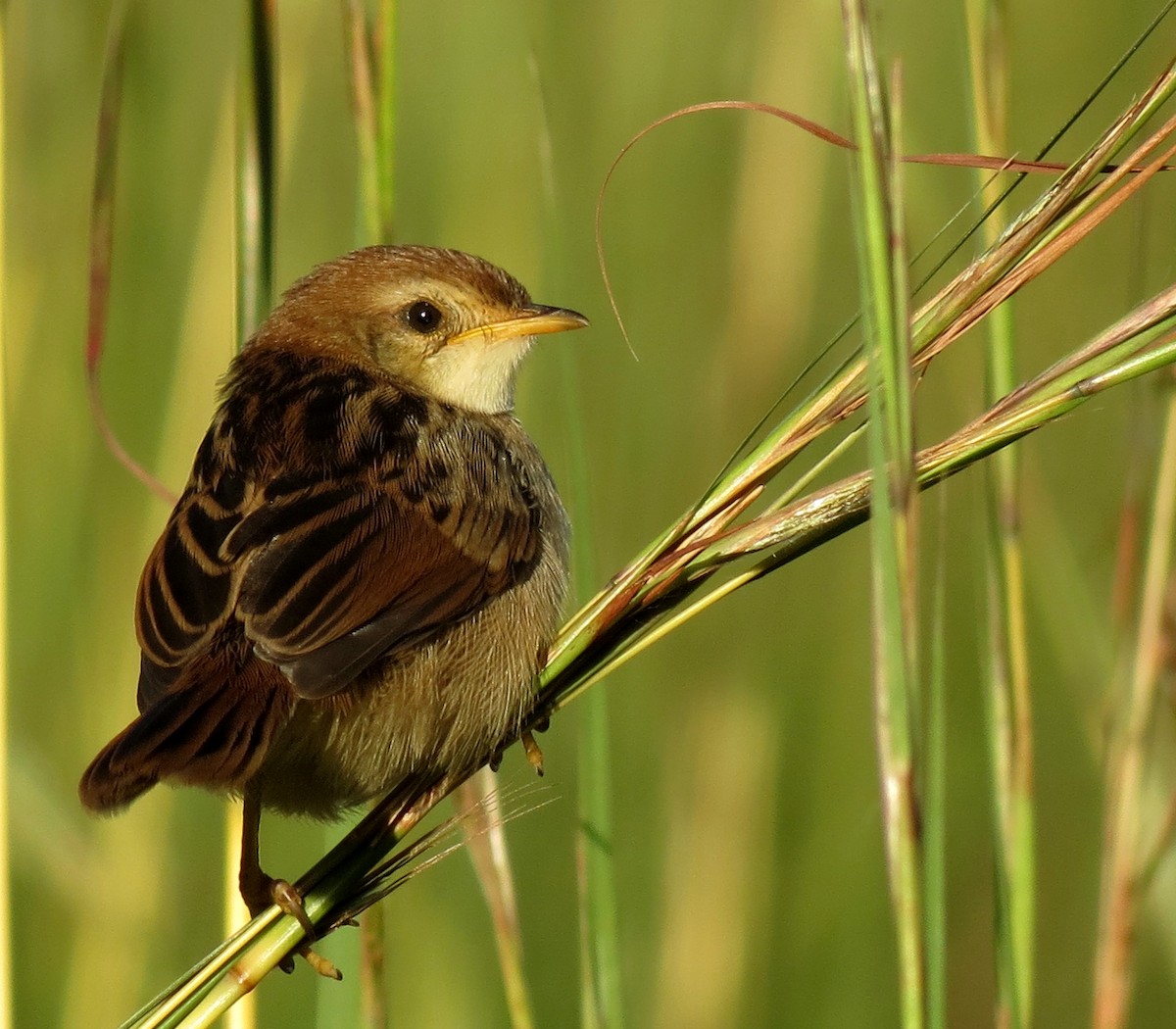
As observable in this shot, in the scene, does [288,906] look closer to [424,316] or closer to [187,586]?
[187,586]

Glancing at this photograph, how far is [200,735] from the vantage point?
2.35 metres

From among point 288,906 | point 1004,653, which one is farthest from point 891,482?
point 288,906

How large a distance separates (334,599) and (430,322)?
1.28 metres

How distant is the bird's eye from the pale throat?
68 millimetres

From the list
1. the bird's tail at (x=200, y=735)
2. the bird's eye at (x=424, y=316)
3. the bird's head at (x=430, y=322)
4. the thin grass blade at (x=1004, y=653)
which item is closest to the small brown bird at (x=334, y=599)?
the bird's tail at (x=200, y=735)

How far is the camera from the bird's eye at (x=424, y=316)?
3803mm

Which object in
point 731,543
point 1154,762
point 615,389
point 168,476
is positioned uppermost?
point 615,389

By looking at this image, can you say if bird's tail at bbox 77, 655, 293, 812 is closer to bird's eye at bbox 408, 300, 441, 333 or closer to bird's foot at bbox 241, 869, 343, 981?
bird's foot at bbox 241, 869, 343, 981

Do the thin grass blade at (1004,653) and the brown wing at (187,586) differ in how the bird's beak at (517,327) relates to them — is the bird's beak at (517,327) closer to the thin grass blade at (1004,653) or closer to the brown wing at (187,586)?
the brown wing at (187,586)

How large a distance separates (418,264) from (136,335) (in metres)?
1.15

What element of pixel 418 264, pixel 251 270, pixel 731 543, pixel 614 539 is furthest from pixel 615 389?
pixel 731 543

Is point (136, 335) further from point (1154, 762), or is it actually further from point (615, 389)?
point (1154, 762)

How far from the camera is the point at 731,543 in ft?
7.01

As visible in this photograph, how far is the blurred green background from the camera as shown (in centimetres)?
365
